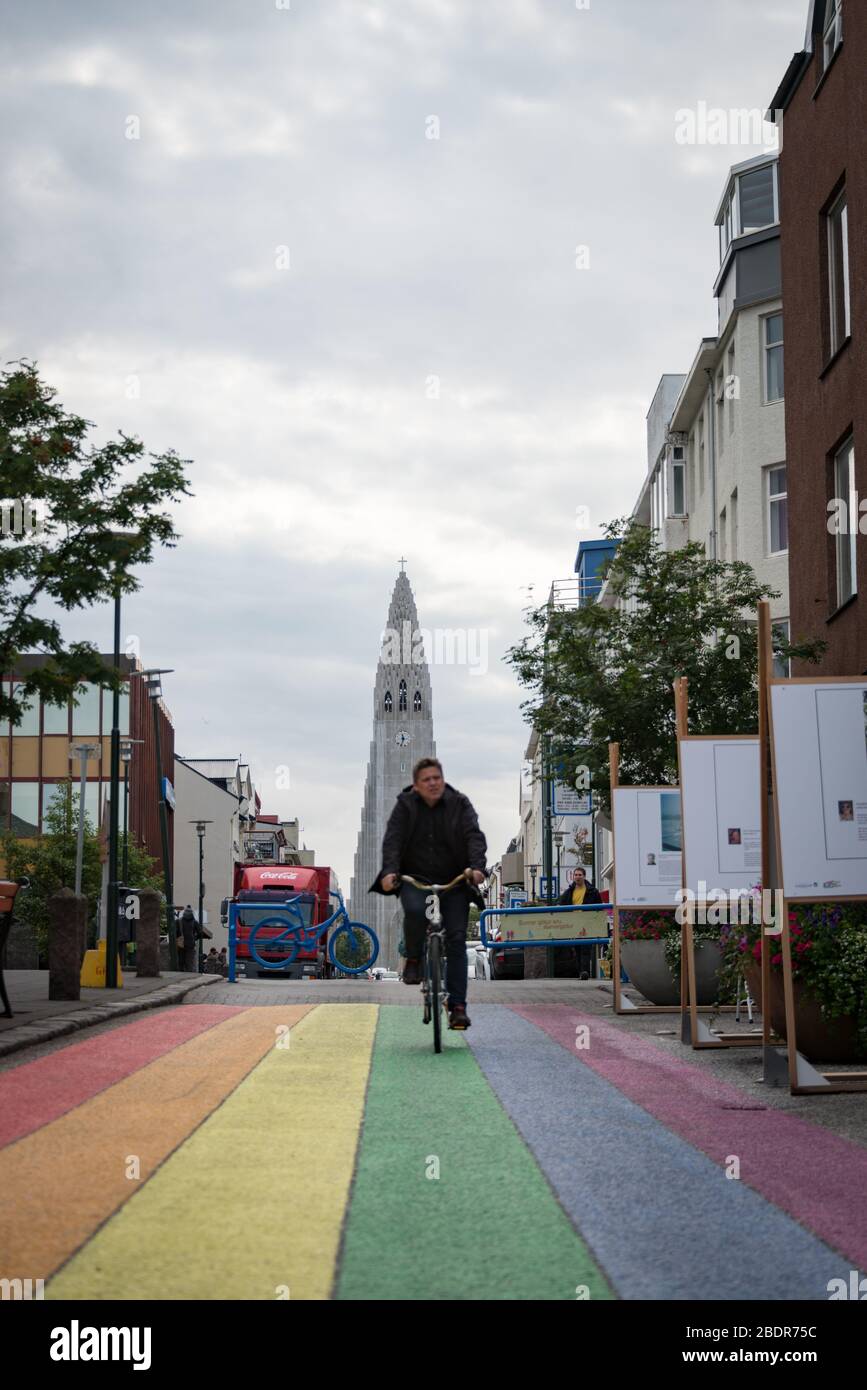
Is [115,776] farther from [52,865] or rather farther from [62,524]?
[52,865]

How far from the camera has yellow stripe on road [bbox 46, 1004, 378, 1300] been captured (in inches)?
201

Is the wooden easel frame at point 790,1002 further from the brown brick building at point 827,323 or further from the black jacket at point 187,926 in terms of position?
the black jacket at point 187,926

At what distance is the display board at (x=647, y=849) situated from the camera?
19203 mm

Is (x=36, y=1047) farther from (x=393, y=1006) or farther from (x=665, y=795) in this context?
(x=665, y=795)

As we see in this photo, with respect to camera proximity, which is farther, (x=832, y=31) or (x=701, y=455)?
(x=701, y=455)

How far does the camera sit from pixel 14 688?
19.5m

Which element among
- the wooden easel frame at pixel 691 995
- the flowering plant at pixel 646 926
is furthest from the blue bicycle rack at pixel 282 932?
the wooden easel frame at pixel 691 995

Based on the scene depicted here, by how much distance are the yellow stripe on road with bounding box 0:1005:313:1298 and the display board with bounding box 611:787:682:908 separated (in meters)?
7.55

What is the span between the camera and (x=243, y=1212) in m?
6.18

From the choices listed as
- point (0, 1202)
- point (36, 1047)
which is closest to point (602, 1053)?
point (36, 1047)

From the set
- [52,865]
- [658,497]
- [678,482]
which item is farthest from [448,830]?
[52,865]

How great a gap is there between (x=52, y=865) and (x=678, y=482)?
2754 centimetres

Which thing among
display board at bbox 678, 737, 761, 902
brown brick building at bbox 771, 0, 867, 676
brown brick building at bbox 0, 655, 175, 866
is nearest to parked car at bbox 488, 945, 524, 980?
brown brick building at bbox 771, 0, 867, 676

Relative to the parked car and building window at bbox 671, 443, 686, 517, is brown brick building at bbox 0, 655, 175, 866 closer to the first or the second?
building window at bbox 671, 443, 686, 517
